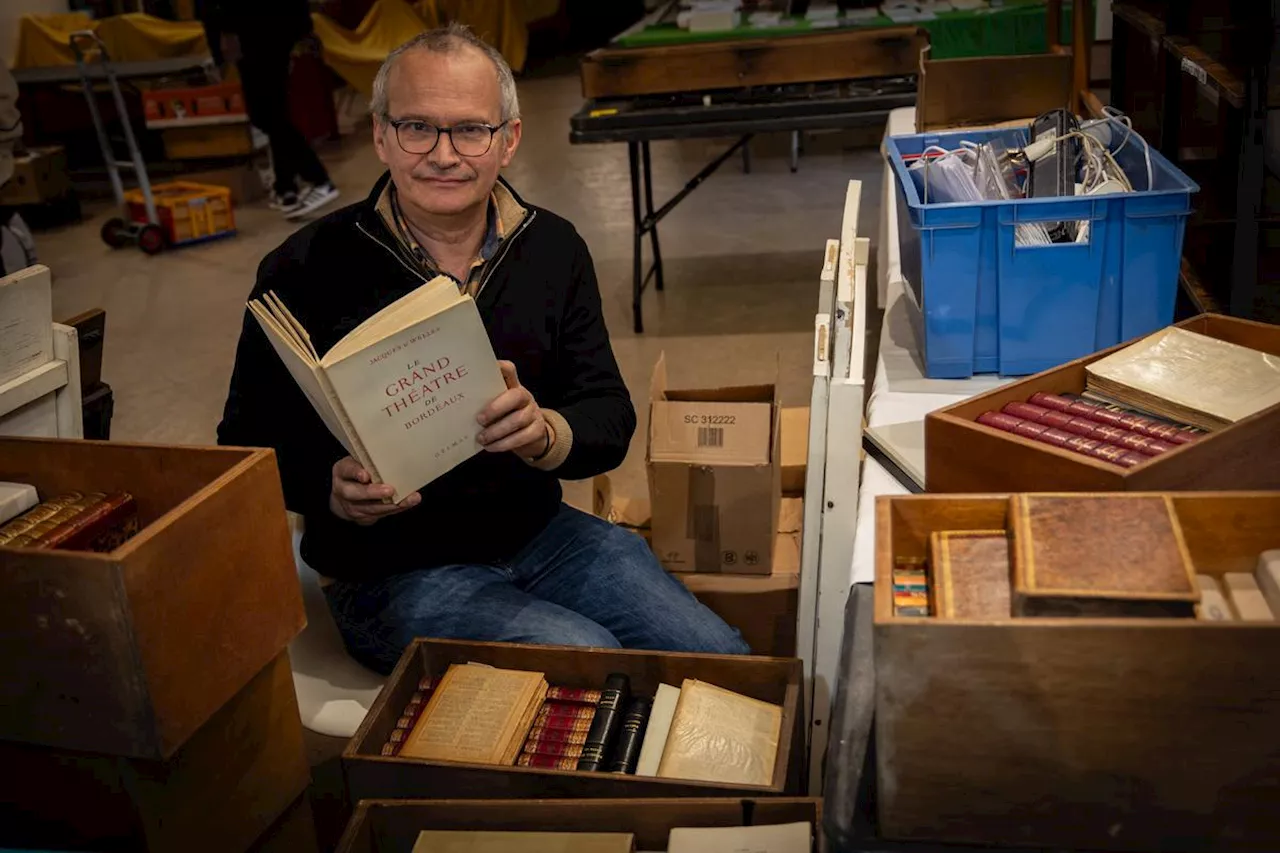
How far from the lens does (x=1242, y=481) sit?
4.51ft

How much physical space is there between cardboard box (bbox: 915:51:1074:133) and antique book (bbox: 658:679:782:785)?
2.21 meters

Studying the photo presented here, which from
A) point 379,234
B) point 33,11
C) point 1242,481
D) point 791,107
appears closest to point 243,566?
point 379,234

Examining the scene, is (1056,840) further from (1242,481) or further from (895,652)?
(1242,481)

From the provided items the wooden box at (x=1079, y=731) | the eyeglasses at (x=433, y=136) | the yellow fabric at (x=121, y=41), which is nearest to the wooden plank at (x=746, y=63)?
the eyeglasses at (x=433, y=136)

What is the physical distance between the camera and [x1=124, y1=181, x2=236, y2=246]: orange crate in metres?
6.41

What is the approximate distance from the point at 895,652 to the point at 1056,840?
25cm

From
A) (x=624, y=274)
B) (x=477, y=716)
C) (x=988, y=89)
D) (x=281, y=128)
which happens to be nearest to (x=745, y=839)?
(x=477, y=716)

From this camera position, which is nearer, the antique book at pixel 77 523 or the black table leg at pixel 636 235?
the antique book at pixel 77 523

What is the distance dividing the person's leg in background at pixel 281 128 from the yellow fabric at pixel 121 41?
184 cm

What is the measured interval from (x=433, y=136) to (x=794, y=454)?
122cm

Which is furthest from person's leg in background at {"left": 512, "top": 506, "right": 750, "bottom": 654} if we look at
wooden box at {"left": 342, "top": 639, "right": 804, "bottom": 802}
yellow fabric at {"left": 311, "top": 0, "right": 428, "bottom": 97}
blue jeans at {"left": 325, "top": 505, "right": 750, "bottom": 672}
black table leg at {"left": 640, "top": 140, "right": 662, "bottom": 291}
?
yellow fabric at {"left": 311, "top": 0, "right": 428, "bottom": 97}

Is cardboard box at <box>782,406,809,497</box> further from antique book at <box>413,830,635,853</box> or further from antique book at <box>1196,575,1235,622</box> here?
antique book at <box>1196,575,1235,622</box>

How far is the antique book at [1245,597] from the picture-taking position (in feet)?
3.67

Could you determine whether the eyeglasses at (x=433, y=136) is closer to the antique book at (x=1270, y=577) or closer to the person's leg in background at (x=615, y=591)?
the person's leg in background at (x=615, y=591)
